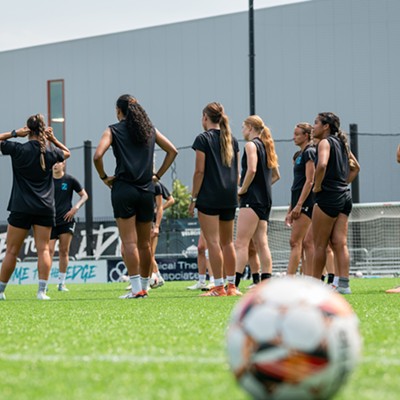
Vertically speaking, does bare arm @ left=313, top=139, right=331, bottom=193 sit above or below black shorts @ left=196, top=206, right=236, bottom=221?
above

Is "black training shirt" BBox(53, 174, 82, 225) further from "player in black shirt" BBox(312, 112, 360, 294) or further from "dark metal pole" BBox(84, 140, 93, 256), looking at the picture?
"dark metal pole" BBox(84, 140, 93, 256)

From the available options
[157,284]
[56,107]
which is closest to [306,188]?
[157,284]

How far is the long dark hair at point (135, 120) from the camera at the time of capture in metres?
9.28

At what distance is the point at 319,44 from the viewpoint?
33656 mm

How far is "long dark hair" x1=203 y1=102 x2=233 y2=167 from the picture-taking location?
9.72m

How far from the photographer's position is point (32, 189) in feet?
32.4

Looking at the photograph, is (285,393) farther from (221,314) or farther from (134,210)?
(134,210)

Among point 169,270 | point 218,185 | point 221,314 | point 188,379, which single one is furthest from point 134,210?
point 169,270

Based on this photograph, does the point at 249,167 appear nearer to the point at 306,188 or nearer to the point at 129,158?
the point at 306,188

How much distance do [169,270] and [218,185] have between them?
36.6ft

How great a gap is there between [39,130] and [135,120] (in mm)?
1223

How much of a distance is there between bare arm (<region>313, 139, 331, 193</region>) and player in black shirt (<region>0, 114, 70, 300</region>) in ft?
9.05

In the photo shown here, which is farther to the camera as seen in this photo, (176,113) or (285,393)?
(176,113)

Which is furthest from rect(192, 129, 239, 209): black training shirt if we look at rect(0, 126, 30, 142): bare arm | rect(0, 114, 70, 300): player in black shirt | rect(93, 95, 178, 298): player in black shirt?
rect(0, 126, 30, 142): bare arm
